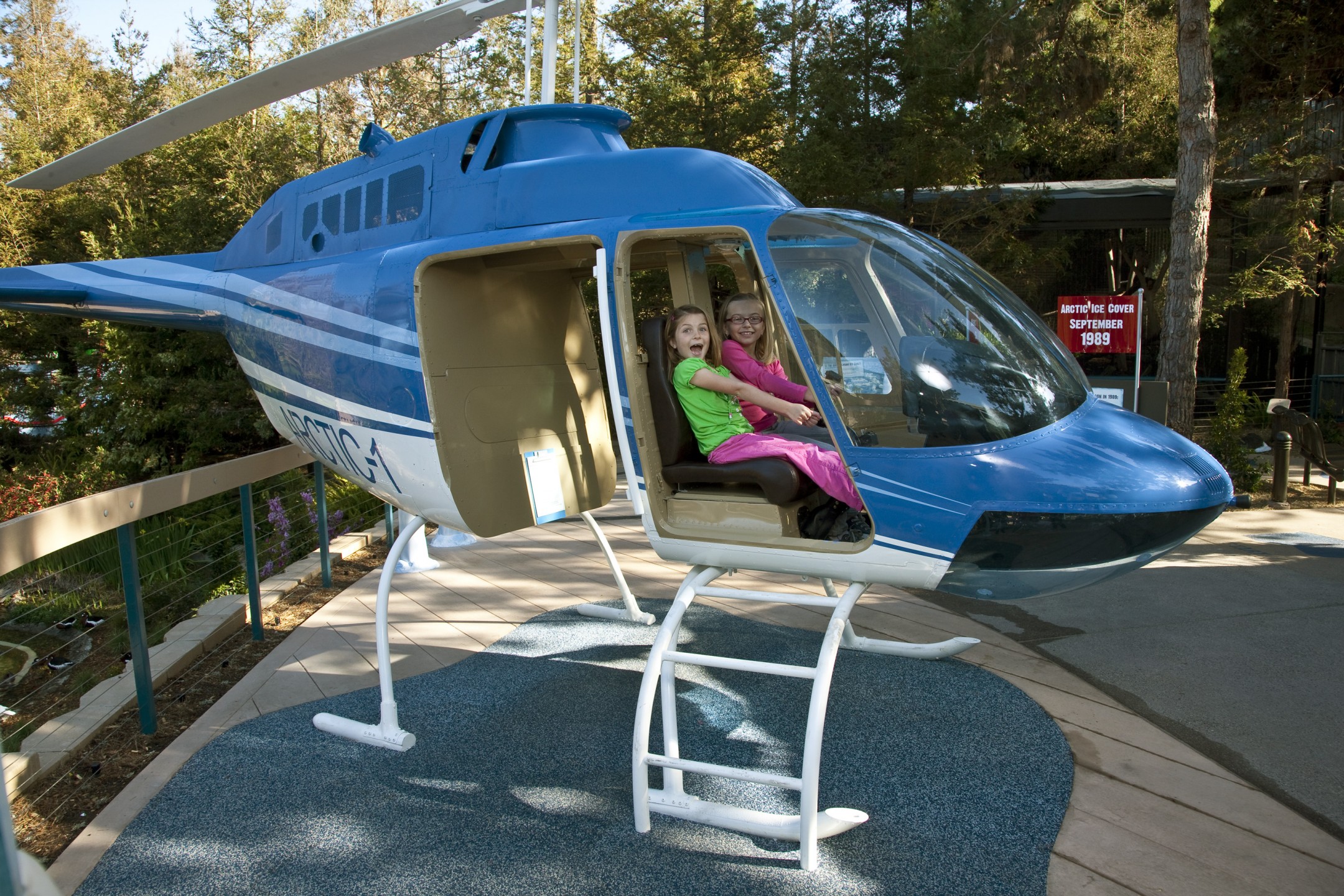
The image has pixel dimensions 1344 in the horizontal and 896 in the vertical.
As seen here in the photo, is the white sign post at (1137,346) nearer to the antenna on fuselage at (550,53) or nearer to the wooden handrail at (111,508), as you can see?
the antenna on fuselage at (550,53)

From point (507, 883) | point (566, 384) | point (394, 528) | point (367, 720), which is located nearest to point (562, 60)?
point (394, 528)

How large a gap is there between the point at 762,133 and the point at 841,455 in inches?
427

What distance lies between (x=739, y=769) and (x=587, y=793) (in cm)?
67

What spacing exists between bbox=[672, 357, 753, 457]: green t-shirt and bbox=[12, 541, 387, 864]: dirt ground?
2.53 metres

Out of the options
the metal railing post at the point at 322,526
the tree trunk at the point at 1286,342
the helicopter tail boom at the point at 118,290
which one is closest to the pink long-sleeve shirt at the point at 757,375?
the helicopter tail boom at the point at 118,290

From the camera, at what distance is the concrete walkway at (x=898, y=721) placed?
2555mm

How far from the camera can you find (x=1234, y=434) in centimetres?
830

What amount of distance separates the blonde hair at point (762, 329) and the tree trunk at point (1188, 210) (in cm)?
599

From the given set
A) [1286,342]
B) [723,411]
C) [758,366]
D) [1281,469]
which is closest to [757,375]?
[758,366]

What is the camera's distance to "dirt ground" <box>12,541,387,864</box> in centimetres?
306

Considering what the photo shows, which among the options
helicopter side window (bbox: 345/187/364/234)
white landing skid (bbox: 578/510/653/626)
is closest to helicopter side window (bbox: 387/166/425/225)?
helicopter side window (bbox: 345/187/364/234)

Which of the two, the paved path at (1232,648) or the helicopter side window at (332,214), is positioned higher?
the helicopter side window at (332,214)

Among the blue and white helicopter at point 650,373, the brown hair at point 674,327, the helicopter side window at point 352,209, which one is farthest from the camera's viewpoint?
the helicopter side window at point 352,209

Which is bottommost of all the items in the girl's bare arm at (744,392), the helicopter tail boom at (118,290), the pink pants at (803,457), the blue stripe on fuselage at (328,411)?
the pink pants at (803,457)
